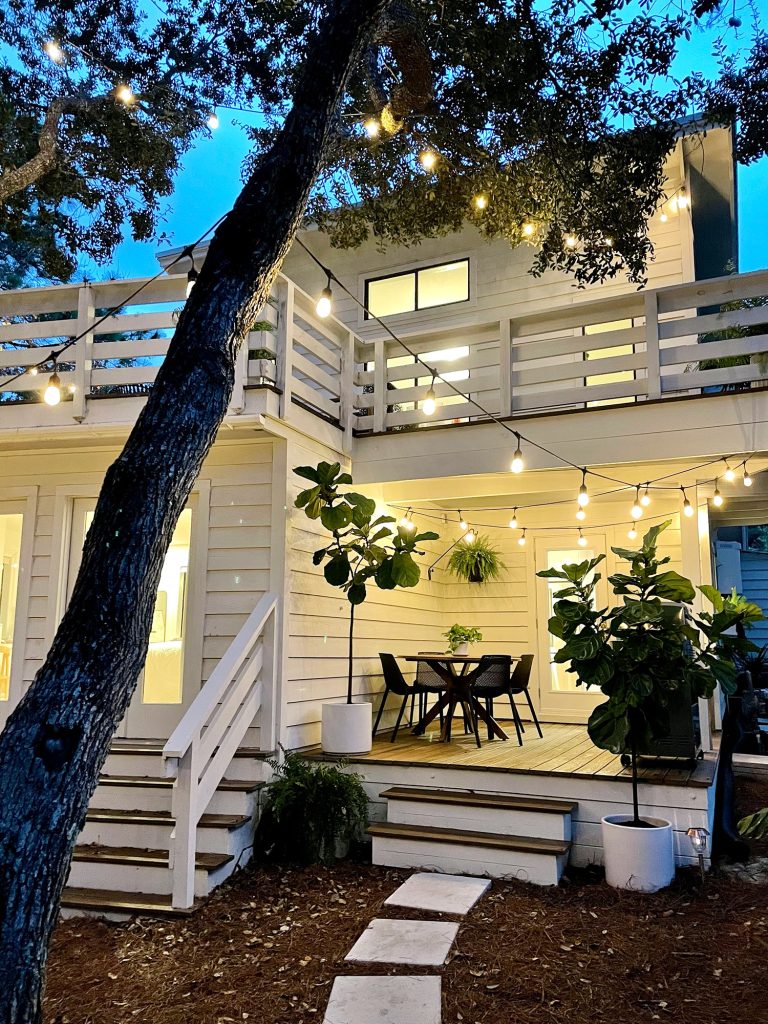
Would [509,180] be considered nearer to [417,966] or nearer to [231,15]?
[231,15]

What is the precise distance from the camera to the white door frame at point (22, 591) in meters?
5.99

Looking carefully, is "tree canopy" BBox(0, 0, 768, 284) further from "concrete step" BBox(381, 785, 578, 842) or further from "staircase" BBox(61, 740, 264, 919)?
"staircase" BBox(61, 740, 264, 919)

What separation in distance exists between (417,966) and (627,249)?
17.1 ft

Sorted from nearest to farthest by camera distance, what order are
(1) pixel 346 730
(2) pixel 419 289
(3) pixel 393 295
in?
(1) pixel 346 730, (2) pixel 419 289, (3) pixel 393 295

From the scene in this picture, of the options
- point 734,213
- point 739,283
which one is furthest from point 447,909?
point 734,213

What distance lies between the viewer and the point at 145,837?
4750 mm

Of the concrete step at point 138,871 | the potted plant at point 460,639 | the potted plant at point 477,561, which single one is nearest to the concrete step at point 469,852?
the concrete step at point 138,871

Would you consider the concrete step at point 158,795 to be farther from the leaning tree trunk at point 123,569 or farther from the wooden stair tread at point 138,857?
the leaning tree trunk at point 123,569

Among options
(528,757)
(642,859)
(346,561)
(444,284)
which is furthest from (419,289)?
(642,859)

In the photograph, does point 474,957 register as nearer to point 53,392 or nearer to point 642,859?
point 642,859

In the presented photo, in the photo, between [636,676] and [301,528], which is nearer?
[636,676]

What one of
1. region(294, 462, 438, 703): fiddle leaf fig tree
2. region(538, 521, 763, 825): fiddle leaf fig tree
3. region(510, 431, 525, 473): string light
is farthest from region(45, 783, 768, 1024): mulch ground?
region(510, 431, 525, 473): string light

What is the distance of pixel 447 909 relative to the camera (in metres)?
3.99

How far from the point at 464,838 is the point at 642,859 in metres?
1.03
